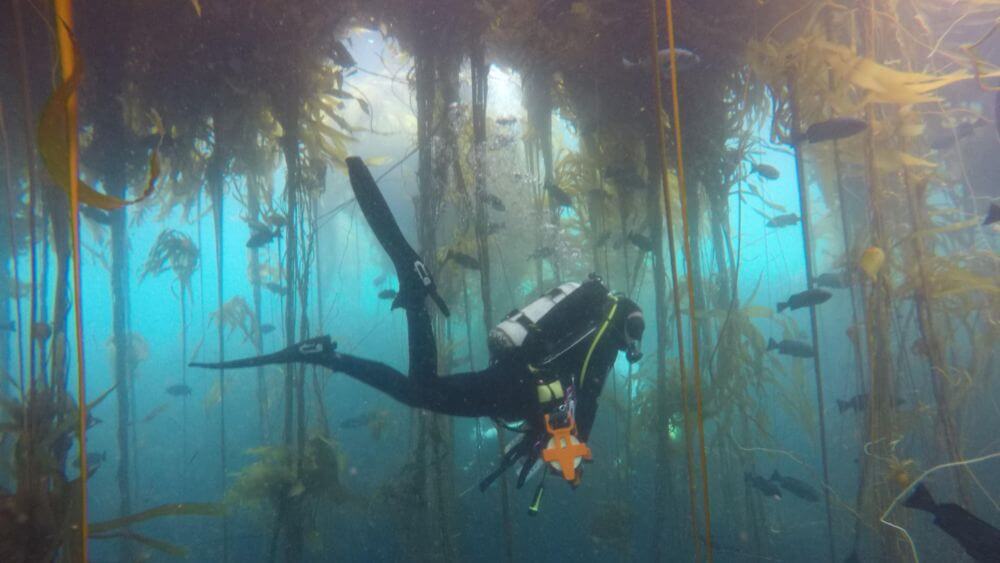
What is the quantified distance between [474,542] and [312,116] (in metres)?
7.93

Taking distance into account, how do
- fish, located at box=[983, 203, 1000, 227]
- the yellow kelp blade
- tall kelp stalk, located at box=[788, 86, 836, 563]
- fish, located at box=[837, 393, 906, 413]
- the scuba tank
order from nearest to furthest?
the yellow kelp blade, the scuba tank, fish, located at box=[983, 203, 1000, 227], fish, located at box=[837, 393, 906, 413], tall kelp stalk, located at box=[788, 86, 836, 563]

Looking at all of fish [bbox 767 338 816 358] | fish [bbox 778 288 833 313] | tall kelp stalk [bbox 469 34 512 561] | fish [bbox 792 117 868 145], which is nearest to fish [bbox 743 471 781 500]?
fish [bbox 767 338 816 358]

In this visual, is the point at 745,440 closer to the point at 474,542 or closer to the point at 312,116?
the point at 474,542

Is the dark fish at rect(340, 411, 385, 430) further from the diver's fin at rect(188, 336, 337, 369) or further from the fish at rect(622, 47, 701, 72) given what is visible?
the fish at rect(622, 47, 701, 72)

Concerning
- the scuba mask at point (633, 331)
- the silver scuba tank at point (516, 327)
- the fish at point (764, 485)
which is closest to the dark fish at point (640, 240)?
the scuba mask at point (633, 331)

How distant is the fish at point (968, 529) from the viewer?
2.63 meters

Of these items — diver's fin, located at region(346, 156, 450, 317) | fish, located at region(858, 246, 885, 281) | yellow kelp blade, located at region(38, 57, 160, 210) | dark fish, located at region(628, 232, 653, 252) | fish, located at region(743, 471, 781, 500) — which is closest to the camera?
yellow kelp blade, located at region(38, 57, 160, 210)

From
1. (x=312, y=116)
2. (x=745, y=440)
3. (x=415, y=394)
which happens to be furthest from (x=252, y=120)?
(x=745, y=440)

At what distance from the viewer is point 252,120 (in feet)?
23.1

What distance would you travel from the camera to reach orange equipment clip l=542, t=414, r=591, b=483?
130 inches

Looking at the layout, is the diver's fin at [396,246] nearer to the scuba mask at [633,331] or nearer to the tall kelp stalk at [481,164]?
the scuba mask at [633,331]

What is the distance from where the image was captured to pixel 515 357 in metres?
3.80

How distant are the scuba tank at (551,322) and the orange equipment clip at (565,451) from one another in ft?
1.97

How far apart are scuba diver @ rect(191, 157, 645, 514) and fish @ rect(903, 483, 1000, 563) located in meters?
2.06
